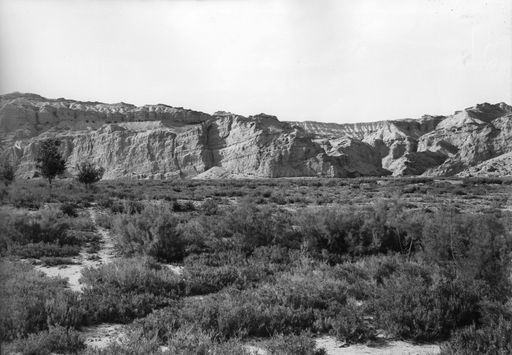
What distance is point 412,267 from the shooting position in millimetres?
7668

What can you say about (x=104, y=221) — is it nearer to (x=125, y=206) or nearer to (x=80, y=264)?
(x=125, y=206)

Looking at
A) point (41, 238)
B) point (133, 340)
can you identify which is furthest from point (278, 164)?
point (133, 340)

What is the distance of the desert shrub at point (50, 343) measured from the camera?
4.91 metres

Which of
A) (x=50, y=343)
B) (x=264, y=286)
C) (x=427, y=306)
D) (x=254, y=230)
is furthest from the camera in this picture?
(x=254, y=230)

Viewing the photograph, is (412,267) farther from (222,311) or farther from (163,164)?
(163,164)

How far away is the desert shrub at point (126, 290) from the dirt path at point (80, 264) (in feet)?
1.29

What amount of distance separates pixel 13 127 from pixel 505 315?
5152 inches

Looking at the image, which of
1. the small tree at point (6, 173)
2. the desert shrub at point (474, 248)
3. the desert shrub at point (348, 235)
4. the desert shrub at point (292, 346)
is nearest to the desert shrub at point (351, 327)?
the desert shrub at point (292, 346)

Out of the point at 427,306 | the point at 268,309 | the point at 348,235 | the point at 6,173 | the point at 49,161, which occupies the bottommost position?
the point at 268,309

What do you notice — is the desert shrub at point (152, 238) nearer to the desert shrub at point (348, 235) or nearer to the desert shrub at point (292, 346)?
the desert shrub at point (348, 235)

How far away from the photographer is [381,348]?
18.2 feet

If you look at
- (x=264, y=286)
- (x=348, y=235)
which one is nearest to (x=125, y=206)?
(x=348, y=235)

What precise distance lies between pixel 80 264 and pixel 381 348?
7.03 metres

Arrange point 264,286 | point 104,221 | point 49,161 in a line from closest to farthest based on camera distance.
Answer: point 264,286
point 104,221
point 49,161
